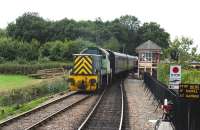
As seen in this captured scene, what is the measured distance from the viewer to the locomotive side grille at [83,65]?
3381cm

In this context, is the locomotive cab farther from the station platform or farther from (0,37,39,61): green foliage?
(0,37,39,61): green foliage

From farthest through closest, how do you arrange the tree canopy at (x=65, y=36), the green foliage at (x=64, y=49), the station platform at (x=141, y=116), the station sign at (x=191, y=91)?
the tree canopy at (x=65, y=36), the green foliage at (x=64, y=49), the station platform at (x=141, y=116), the station sign at (x=191, y=91)

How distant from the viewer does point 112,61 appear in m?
44.1

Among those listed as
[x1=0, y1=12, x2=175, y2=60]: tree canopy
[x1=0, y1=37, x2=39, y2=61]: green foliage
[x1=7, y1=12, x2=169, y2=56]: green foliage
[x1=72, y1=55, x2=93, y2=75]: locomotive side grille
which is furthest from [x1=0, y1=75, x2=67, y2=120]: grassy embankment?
[x1=7, y1=12, x2=169, y2=56]: green foliage

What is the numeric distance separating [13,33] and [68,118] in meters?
83.3

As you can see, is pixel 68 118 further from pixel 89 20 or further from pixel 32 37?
pixel 89 20

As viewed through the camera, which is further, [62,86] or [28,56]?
[28,56]

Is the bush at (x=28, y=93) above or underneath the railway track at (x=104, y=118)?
above

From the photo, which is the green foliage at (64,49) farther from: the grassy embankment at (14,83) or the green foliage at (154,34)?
the green foliage at (154,34)

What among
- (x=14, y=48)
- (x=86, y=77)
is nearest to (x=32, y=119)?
(x=86, y=77)

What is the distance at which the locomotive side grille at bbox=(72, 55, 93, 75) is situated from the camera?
33812 mm

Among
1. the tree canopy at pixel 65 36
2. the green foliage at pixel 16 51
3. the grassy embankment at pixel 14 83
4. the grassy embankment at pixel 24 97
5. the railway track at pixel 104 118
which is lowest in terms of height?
the railway track at pixel 104 118

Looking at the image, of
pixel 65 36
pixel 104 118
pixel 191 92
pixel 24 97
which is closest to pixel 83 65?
pixel 24 97

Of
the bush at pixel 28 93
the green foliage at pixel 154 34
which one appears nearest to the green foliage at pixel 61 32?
the green foliage at pixel 154 34
